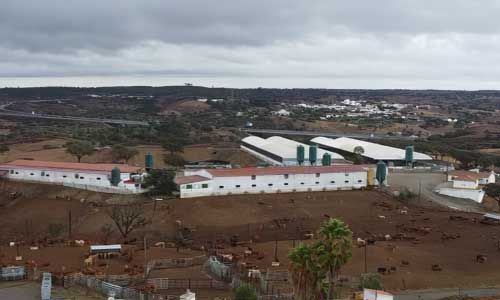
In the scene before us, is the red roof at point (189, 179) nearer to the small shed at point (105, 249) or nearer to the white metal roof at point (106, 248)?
the white metal roof at point (106, 248)

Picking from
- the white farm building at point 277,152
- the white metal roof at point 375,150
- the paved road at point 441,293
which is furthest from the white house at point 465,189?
the paved road at point 441,293

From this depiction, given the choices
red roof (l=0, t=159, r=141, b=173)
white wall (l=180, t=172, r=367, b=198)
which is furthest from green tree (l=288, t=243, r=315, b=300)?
red roof (l=0, t=159, r=141, b=173)

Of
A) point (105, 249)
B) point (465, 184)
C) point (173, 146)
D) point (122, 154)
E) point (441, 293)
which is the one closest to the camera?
point (441, 293)

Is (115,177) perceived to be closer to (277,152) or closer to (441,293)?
(277,152)

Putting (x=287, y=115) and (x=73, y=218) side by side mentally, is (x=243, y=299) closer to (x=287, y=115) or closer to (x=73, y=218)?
(x=73, y=218)

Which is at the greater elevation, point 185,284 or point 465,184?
point 465,184

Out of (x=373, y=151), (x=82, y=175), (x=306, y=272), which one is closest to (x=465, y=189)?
(x=373, y=151)

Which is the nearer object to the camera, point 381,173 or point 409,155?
point 381,173
